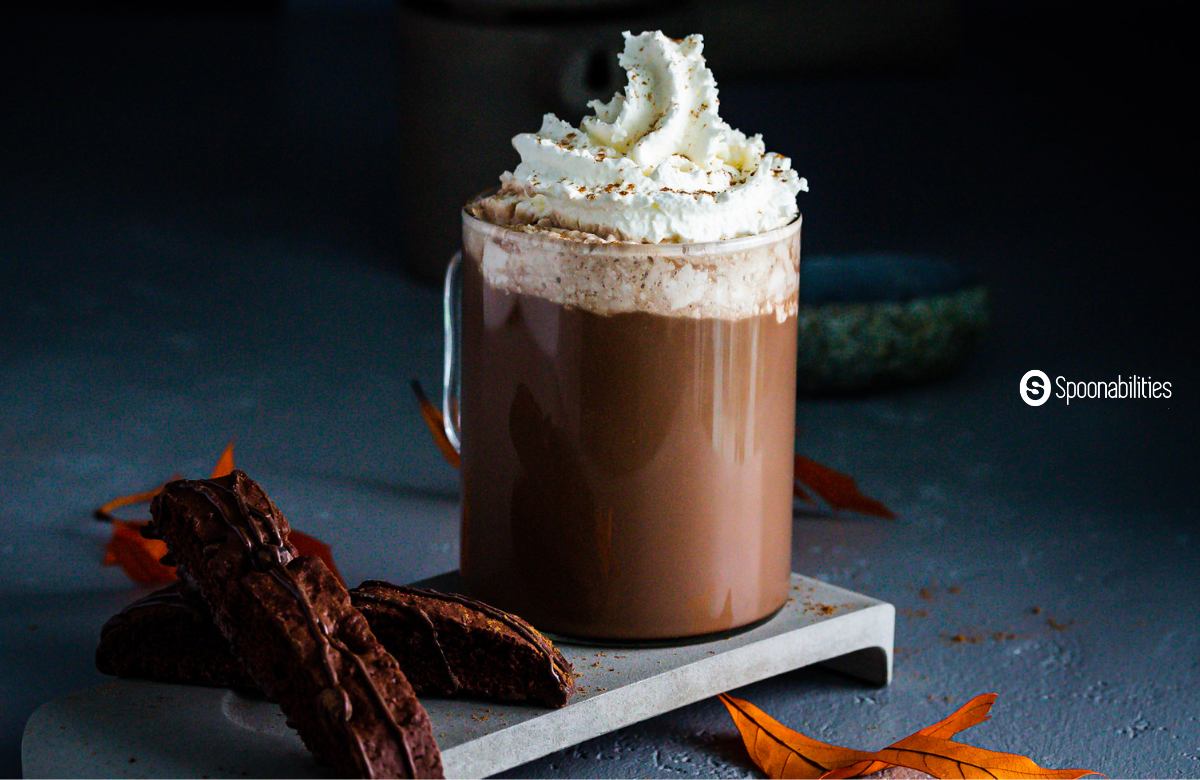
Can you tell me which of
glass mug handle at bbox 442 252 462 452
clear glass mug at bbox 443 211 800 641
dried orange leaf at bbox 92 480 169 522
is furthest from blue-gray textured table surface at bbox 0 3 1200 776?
glass mug handle at bbox 442 252 462 452

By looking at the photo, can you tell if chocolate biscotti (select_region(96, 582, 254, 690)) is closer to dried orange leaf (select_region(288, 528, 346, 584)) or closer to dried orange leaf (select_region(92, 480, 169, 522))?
dried orange leaf (select_region(288, 528, 346, 584))

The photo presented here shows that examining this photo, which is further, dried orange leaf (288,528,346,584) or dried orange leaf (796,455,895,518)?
dried orange leaf (796,455,895,518)

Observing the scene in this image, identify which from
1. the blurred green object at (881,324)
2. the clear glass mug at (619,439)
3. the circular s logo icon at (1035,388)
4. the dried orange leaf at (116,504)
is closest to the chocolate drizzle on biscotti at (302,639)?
the clear glass mug at (619,439)

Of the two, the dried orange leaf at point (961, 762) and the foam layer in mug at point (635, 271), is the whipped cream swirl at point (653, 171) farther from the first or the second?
the dried orange leaf at point (961, 762)

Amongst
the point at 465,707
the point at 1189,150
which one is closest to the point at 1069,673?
the point at 465,707

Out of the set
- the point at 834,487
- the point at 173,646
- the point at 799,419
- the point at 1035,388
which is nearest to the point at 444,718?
the point at 173,646
